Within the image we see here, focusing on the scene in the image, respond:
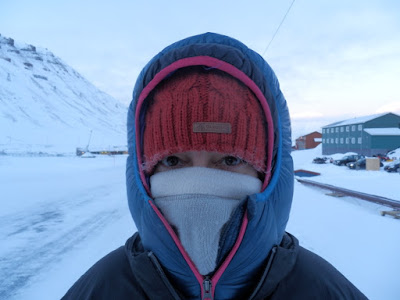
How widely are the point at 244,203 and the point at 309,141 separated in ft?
203

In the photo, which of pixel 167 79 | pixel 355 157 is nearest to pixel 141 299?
pixel 167 79

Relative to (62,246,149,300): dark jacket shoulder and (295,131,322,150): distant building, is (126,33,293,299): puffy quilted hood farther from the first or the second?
(295,131,322,150): distant building

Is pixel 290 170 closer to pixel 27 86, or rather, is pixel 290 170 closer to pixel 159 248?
pixel 159 248

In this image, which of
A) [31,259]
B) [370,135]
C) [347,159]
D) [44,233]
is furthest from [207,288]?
[370,135]

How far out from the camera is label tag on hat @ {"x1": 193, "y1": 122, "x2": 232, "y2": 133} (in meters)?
1.08

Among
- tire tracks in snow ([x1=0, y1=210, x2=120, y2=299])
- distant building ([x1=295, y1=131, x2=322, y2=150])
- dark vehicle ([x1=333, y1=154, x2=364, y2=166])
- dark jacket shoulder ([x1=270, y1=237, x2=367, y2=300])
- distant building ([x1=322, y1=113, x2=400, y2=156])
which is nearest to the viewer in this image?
dark jacket shoulder ([x1=270, y1=237, x2=367, y2=300])

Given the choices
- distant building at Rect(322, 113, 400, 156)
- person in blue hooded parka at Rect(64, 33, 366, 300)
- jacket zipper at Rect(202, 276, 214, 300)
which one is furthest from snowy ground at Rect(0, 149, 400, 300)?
distant building at Rect(322, 113, 400, 156)

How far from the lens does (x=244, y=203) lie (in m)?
0.96

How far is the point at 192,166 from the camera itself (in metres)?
1.09

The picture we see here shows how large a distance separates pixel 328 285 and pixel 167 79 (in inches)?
46.3

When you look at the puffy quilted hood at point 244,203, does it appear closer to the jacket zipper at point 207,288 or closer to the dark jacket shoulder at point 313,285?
the jacket zipper at point 207,288

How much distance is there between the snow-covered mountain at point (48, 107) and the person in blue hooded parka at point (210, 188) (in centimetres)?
3511

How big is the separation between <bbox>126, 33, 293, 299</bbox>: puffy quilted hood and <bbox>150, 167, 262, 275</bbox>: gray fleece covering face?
0.04 metres

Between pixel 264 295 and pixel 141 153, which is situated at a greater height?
pixel 141 153
